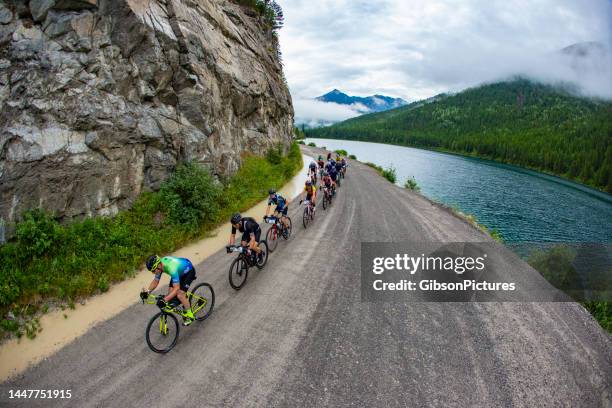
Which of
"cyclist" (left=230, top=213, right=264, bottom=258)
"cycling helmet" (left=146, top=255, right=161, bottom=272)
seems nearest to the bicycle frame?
"cycling helmet" (left=146, top=255, right=161, bottom=272)

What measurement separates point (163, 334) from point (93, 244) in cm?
484

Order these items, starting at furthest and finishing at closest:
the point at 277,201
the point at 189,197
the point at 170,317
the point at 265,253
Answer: the point at 189,197 → the point at 277,201 → the point at 265,253 → the point at 170,317

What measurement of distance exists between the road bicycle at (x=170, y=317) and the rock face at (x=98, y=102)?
604 centimetres

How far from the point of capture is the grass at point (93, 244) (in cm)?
746

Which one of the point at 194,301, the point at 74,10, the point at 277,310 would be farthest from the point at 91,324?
the point at 74,10

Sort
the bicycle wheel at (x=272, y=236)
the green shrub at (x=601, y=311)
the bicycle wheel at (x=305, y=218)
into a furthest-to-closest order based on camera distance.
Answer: the bicycle wheel at (x=305, y=218)
the bicycle wheel at (x=272, y=236)
the green shrub at (x=601, y=311)

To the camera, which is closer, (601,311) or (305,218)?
(601,311)

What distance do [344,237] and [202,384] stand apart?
883 centimetres

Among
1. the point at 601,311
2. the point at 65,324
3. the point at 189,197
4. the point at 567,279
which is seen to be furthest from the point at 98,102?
the point at 567,279

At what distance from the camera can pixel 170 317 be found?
7.24m

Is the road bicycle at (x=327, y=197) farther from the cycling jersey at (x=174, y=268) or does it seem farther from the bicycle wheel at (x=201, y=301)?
the cycling jersey at (x=174, y=268)

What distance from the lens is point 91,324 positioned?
23.1 feet

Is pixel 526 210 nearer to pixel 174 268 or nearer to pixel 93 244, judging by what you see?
pixel 174 268

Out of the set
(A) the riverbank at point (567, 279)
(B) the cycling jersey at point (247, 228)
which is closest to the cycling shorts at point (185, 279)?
(B) the cycling jersey at point (247, 228)
